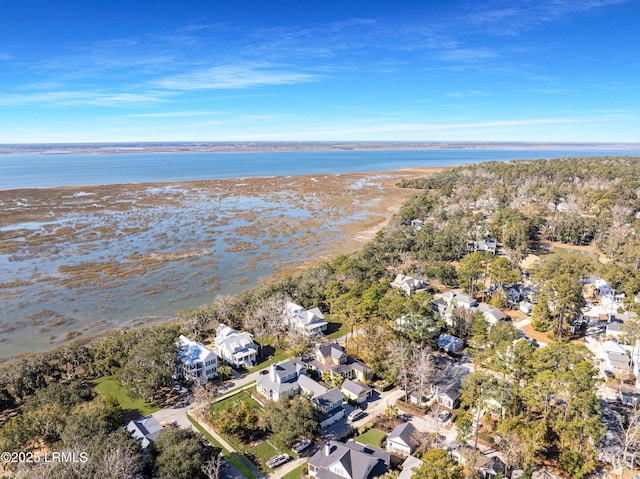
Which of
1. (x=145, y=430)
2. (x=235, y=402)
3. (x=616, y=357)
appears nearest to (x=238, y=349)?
(x=235, y=402)

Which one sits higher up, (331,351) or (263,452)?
A: (331,351)

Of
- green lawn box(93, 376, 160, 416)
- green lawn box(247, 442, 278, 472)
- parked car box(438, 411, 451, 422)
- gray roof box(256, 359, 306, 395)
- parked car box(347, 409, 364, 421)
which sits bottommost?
green lawn box(247, 442, 278, 472)

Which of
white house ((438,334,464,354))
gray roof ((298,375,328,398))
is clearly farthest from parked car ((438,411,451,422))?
white house ((438,334,464,354))

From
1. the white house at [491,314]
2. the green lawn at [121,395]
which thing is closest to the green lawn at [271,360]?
the green lawn at [121,395]

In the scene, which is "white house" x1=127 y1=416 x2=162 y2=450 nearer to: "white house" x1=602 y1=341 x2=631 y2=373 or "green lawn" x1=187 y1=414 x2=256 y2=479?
"green lawn" x1=187 y1=414 x2=256 y2=479

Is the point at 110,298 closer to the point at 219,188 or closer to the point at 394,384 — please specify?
the point at 394,384

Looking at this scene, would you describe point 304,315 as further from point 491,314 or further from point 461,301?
point 491,314

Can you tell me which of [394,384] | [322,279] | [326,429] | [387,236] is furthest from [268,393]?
[387,236]
